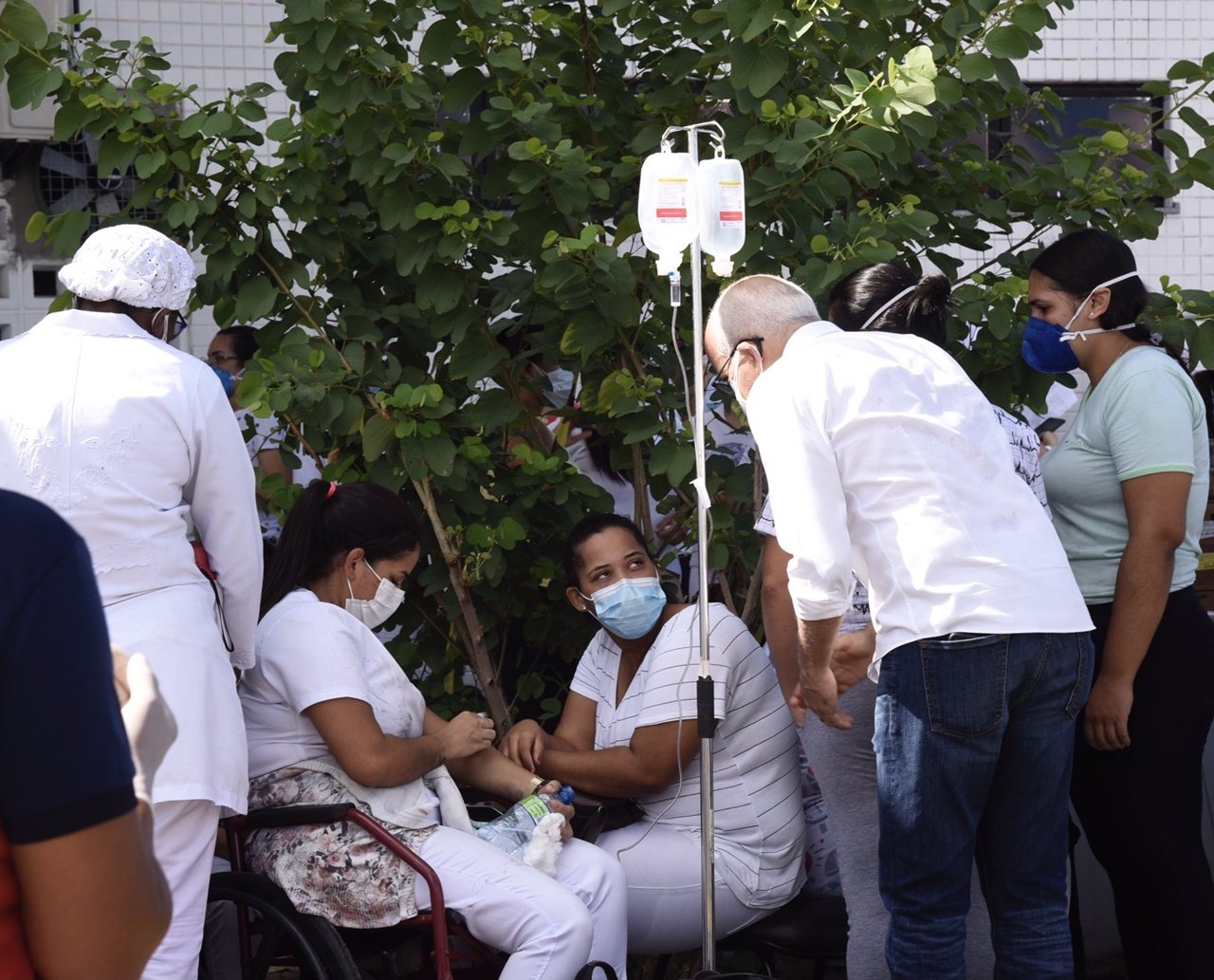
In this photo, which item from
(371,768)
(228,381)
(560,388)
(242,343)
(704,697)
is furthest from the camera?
(242,343)

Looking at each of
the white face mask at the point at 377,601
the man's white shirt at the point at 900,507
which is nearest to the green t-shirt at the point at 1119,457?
the man's white shirt at the point at 900,507

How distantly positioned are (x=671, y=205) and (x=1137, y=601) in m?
1.36

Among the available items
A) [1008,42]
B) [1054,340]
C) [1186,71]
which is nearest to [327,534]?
[1054,340]

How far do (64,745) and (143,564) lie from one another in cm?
181

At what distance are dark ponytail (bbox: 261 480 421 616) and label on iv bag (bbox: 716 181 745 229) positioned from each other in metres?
1.04

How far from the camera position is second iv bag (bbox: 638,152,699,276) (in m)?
3.57

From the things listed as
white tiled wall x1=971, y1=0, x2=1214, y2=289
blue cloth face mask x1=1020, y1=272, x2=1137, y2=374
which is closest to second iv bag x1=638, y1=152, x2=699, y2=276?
blue cloth face mask x1=1020, y1=272, x2=1137, y2=374

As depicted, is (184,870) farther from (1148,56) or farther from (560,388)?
(1148,56)

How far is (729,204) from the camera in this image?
3639 millimetres

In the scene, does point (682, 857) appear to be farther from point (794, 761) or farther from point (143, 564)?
point (143, 564)

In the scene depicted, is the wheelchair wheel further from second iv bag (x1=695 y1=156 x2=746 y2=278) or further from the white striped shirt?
second iv bag (x1=695 y1=156 x2=746 y2=278)

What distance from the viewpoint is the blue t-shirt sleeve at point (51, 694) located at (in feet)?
→ 3.92

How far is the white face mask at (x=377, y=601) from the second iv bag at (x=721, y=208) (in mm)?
1070

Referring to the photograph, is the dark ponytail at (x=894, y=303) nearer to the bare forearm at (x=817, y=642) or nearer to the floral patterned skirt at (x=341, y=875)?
the bare forearm at (x=817, y=642)
